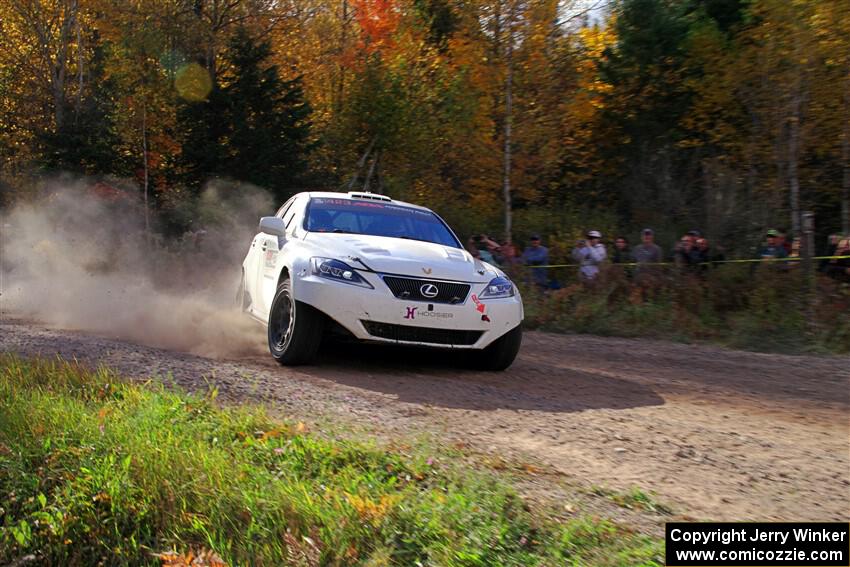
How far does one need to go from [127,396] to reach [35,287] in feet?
33.1

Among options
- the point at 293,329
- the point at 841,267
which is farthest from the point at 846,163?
the point at 293,329

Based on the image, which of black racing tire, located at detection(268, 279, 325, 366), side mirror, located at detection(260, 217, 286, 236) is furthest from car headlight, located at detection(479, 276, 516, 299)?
side mirror, located at detection(260, 217, 286, 236)

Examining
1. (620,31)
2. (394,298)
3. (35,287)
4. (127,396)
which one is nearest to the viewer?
(127,396)

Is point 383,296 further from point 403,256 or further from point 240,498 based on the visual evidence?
point 240,498

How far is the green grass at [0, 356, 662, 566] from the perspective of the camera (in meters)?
4.07

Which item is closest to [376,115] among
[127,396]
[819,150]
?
[819,150]

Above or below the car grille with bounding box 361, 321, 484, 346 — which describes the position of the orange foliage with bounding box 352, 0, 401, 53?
above

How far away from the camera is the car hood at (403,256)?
26.1 feet

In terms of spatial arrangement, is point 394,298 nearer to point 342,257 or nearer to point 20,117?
point 342,257

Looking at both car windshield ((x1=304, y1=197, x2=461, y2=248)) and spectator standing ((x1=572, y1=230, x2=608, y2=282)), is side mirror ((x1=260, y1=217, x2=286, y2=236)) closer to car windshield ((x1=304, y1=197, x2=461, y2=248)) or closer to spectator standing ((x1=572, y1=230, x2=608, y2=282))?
car windshield ((x1=304, y1=197, x2=461, y2=248))

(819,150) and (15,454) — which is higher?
(819,150)

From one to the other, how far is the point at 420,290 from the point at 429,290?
0.09 meters

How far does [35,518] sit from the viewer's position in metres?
5.16

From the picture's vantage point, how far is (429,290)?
791 cm
